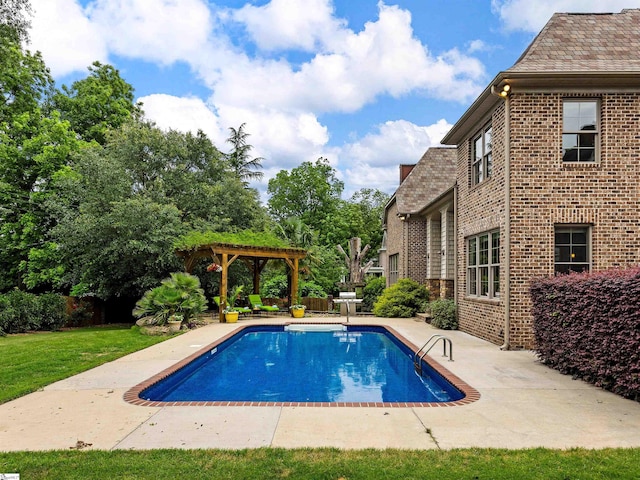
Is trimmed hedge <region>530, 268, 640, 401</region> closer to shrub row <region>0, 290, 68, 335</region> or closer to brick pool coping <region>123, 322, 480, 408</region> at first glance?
brick pool coping <region>123, 322, 480, 408</region>

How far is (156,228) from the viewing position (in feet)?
59.6

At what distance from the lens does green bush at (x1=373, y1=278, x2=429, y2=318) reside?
1795cm

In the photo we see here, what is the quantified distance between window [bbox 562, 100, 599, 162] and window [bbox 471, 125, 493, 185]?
169cm

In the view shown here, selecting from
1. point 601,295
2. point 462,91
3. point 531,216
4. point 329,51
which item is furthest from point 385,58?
point 601,295

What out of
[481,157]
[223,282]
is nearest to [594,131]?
[481,157]

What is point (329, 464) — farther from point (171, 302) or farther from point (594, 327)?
point (171, 302)

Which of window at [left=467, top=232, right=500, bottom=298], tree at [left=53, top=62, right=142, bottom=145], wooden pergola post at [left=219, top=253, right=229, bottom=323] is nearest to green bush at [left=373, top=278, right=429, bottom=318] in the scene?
window at [left=467, top=232, right=500, bottom=298]

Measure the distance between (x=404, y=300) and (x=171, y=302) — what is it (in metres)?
8.68

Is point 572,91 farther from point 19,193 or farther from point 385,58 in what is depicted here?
point 19,193

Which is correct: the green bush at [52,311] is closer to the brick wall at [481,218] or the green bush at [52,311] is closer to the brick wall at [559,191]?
the brick wall at [481,218]

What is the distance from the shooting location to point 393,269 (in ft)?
73.4

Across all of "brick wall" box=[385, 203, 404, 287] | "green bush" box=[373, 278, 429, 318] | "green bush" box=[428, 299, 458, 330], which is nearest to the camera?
"green bush" box=[428, 299, 458, 330]

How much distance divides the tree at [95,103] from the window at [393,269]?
16.3 metres

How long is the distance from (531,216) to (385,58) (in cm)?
1183
